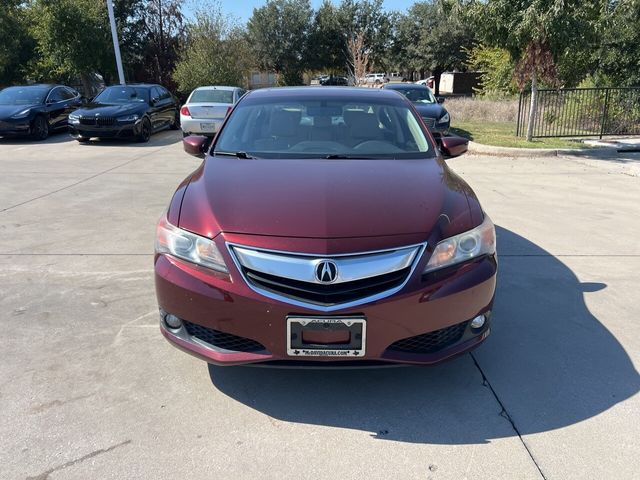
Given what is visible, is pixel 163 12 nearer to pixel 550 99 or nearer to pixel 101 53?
pixel 101 53

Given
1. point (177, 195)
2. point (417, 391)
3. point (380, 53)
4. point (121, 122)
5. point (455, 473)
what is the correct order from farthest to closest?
point (380, 53), point (121, 122), point (177, 195), point (417, 391), point (455, 473)

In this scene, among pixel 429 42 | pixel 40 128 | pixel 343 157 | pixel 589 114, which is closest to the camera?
pixel 343 157

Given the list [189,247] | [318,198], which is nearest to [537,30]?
[318,198]

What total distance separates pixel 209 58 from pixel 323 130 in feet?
73.8

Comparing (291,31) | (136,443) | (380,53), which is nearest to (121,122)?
(136,443)

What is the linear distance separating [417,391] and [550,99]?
1272 cm

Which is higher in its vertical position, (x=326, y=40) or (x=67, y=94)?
(x=326, y=40)

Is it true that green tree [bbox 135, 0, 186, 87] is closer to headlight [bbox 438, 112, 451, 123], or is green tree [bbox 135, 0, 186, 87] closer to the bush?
the bush

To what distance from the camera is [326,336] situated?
8.17 ft

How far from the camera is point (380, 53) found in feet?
147

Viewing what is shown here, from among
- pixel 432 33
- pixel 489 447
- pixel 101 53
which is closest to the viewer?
pixel 489 447

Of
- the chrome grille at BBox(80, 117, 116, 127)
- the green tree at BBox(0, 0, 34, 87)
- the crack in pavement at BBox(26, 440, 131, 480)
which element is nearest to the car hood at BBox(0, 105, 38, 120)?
the chrome grille at BBox(80, 117, 116, 127)

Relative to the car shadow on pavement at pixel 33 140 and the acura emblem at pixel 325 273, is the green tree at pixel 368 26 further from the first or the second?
the acura emblem at pixel 325 273

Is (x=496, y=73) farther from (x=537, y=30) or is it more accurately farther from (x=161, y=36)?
(x=161, y=36)
